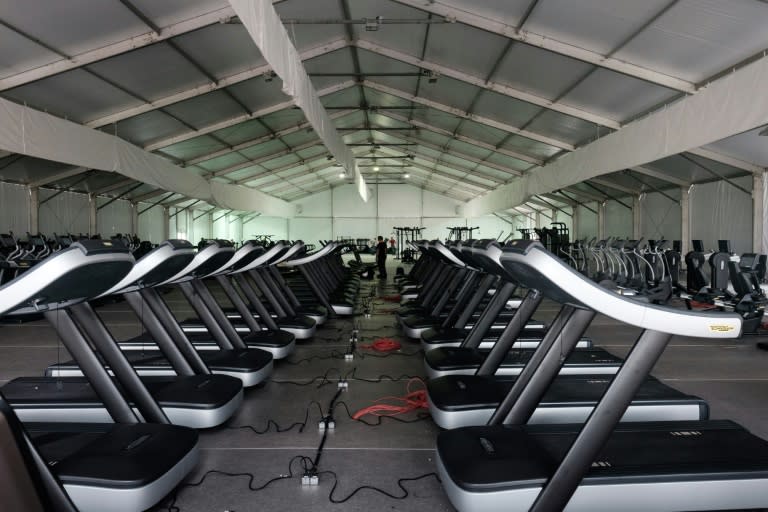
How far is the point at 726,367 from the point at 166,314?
445cm

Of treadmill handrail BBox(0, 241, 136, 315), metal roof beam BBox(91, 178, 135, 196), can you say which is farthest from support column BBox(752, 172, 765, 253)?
metal roof beam BBox(91, 178, 135, 196)

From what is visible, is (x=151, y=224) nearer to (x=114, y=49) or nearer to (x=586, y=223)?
(x=114, y=49)

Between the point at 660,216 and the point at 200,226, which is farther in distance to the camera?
the point at 200,226

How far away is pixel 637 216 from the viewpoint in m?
14.0

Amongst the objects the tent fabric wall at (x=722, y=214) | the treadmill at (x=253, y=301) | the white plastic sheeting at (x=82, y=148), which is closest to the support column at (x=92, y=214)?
the white plastic sheeting at (x=82, y=148)

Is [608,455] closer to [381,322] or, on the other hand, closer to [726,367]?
[726,367]

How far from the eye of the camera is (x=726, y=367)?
4.43 metres

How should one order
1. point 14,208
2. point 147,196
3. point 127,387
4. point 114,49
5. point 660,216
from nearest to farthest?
point 127,387, point 114,49, point 14,208, point 660,216, point 147,196

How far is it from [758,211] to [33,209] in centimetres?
1443

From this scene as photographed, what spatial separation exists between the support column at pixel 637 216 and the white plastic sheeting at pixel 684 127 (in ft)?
13.6

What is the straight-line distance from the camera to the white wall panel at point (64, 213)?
12.1 metres

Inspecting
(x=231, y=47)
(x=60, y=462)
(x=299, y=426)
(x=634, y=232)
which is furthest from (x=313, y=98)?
(x=634, y=232)

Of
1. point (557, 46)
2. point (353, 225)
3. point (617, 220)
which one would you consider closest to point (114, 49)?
point (557, 46)

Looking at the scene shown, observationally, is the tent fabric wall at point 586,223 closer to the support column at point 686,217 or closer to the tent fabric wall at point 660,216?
the tent fabric wall at point 660,216
